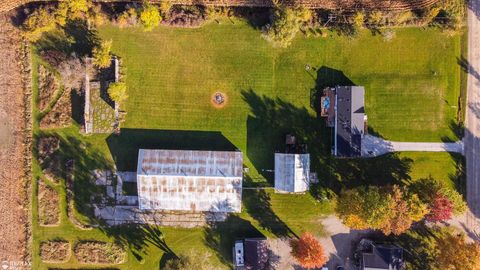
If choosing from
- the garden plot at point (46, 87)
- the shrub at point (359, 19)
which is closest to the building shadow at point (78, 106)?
the garden plot at point (46, 87)

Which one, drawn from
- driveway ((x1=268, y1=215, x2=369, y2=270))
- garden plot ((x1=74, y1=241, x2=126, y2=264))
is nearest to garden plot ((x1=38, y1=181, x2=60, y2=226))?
garden plot ((x1=74, y1=241, x2=126, y2=264))

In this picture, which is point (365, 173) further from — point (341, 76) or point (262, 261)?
point (262, 261)

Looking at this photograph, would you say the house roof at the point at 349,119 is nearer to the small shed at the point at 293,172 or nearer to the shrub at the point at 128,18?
the small shed at the point at 293,172

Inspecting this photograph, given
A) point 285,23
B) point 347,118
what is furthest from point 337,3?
point 347,118

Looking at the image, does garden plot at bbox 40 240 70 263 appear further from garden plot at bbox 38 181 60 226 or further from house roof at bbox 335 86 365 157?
house roof at bbox 335 86 365 157

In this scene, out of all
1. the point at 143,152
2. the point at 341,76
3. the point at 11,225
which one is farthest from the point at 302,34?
the point at 11,225
